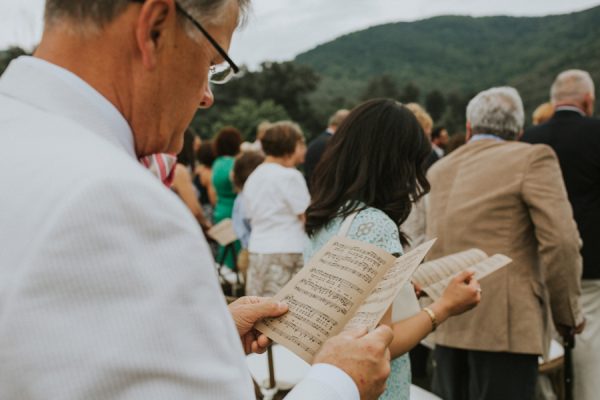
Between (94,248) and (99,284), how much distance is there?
0.14 ft

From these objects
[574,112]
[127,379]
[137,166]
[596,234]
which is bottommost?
[596,234]

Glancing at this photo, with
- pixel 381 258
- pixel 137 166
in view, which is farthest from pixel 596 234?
pixel 137 166

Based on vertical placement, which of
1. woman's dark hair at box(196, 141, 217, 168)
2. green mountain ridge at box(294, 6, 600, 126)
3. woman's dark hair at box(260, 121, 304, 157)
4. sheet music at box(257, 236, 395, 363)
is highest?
sheet music at box(257, 236, 395, 363)

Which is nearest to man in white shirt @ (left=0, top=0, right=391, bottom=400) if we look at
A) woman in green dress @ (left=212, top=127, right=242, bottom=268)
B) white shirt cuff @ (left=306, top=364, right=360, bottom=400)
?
white shirt cuff @ (left=306, top=364, right=360, bottom=400)

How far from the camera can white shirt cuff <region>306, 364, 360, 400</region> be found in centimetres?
98

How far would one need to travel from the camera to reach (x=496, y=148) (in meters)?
3.04

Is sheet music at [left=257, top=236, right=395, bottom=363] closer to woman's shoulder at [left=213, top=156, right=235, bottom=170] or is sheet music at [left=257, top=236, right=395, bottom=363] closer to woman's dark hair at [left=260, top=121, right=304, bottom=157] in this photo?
woman's dark hair at [left=260, top=121, right=304, bottom=157]

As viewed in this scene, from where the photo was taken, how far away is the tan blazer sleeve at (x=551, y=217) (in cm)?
277

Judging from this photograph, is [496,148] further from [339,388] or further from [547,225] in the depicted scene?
[339,388]

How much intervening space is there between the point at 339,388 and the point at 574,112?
3.57 meters

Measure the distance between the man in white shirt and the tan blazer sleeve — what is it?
2.36 metres

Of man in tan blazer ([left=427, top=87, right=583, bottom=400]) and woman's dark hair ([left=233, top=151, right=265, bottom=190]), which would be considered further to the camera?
woman's dark hair ([left=233, top=151, right=265, bottom=190])

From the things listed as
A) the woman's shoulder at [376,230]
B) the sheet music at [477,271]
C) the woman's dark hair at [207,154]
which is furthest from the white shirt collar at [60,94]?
the woman's dark hair at [207,154]

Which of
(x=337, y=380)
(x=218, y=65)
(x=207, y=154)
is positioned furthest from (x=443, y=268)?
(x=207, y=154)
